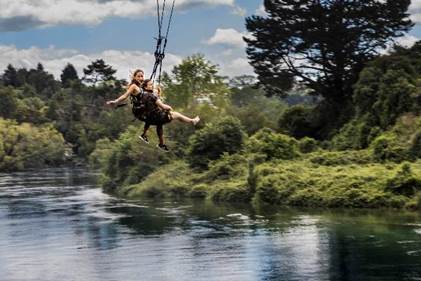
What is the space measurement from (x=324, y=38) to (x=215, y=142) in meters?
17.1

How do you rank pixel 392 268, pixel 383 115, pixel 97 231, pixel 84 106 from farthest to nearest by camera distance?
pixel 84 106, pixel 383 115, pixel 97 231, pixel 392 268

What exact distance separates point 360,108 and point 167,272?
1653 inches

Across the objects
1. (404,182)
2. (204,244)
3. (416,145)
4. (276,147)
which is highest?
(276,147)

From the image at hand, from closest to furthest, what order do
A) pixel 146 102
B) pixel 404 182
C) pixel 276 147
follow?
pixel 146 102, pixel 404 182, pixel 276 147

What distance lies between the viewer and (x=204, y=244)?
46.6 m

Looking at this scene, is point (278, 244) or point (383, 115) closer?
point (278, 244)

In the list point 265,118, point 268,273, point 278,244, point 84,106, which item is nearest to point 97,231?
point 278,244

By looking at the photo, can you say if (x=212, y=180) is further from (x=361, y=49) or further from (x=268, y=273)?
(x=268, y=273)

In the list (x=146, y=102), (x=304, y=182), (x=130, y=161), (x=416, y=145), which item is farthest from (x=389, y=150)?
(x=146, y=102)

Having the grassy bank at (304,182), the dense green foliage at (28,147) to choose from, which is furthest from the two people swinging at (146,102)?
the dense green foliage at (28,147)

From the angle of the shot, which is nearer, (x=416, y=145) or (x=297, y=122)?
(x=416, y=145)

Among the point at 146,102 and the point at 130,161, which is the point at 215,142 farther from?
the point at 146,102

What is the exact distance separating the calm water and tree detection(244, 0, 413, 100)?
22.2 metres

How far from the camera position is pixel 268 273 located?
125 feet
